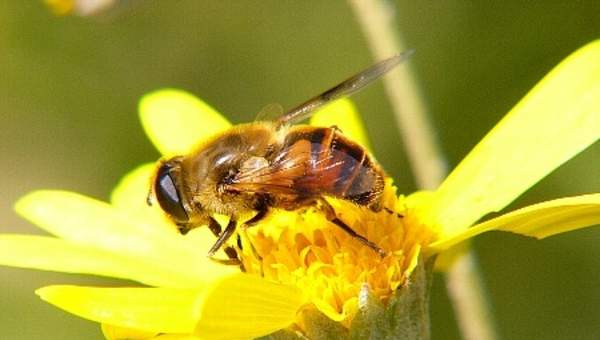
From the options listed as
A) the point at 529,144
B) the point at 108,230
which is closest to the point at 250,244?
the point at 108,230

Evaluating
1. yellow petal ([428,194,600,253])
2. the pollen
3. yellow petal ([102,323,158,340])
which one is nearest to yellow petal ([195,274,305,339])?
the pollen

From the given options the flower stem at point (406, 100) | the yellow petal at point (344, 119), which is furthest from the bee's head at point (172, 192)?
the yellow petal at point (344, 119)

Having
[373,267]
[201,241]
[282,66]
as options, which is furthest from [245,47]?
[373,267]

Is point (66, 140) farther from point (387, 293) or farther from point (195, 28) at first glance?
point (387, 293)

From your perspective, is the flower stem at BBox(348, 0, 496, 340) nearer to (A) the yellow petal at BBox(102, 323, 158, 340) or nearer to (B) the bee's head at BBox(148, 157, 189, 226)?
(B) the bee's head at BBox(148, 157, 189, 226)

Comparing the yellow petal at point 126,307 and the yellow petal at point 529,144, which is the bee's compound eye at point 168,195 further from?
the yellow petal at point 529,144

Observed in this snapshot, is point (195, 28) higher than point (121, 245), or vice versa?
point (195, 28)

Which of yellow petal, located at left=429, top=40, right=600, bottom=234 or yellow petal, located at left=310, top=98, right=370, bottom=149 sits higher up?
yellow petal, located at left=310, top=98, right=370, bottom=149
